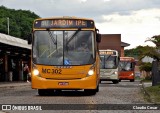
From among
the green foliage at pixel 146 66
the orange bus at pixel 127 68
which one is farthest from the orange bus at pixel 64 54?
the green foliage at pixel 146 66

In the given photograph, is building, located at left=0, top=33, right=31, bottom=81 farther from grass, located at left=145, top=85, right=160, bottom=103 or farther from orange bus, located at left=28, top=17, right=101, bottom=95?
orange bus, located at left=28, top=17, right=101, bottom=95

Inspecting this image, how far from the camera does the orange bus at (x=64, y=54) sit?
20.8 m

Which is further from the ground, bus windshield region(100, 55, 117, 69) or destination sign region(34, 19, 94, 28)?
destination sign region(34, 19, 94, 28)

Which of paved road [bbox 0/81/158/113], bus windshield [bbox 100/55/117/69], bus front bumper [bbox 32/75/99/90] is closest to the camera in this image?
paved road [bbox 0/81/158/113]

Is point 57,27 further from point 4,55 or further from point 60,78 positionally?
point 4,55

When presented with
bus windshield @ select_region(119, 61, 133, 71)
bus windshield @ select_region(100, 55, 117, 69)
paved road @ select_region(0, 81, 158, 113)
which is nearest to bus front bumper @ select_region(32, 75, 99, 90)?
paved road @ select_region(0, 81, 158, 113)

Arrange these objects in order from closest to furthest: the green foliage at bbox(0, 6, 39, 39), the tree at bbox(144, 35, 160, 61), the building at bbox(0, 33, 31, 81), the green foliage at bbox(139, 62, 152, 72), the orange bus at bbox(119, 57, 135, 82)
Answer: the tree at bbox(144, 35, 160, 61) → the building at bbox(0, 33, 31, 81) → the orange bus at bbox(119, 57, 135, 82) → the green foliage at bbox(139, 62, 152, 72) → the green foliage at bbox(0, 6, 39, 39)

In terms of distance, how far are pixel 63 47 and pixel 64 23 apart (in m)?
1.12

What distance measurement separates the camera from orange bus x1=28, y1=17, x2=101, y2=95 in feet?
68.1

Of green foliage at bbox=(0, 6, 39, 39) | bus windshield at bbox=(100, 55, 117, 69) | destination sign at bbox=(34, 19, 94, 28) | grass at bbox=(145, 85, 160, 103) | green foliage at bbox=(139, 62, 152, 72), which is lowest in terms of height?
grass at bbox=(145, 85, 160, 103)

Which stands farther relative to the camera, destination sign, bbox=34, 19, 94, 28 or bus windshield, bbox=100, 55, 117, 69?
bus windshield, bbox=100, 55, 117, 69

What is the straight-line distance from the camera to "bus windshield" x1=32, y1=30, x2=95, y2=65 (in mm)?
21016

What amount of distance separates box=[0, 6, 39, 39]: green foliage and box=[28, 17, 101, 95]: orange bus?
8513cm

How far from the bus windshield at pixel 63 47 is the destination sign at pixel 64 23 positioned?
0.28 metres
